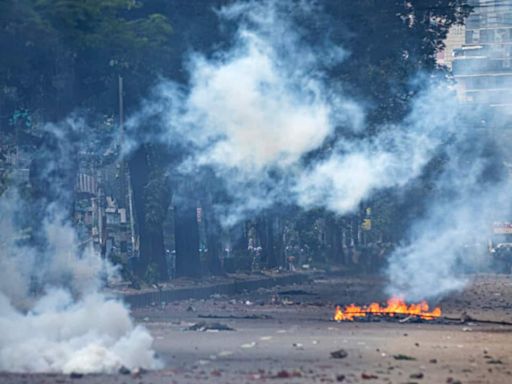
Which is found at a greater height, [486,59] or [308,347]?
[486,59]

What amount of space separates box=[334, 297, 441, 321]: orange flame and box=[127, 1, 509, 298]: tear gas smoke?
16.2 feet

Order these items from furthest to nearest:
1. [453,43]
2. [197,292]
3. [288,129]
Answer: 1. [453,43]
2. [197,292]
3. [288,129]

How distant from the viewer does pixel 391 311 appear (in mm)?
25609

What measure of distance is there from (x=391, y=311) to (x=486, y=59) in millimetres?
149722

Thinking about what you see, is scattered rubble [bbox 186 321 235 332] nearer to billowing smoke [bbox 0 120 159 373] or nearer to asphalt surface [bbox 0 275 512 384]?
asphalt surface [bbox 0 275 512 384]

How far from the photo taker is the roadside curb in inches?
1156

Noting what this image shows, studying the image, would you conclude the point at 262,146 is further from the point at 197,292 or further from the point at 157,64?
the point at 197,292

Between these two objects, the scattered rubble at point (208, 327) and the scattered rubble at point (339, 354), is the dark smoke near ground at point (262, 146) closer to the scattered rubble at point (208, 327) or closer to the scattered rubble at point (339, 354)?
the scattered rubble at point (208, 327)

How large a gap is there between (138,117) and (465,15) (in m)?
17.5

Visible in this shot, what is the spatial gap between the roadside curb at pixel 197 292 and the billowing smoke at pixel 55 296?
2.83ft

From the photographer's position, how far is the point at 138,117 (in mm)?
34312

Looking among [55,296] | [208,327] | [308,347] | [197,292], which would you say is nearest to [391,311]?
[208,327]

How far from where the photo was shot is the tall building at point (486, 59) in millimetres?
167250

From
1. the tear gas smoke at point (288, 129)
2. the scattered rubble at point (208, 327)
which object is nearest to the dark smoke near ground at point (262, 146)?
the tear gas smoke at point (288, 129)
